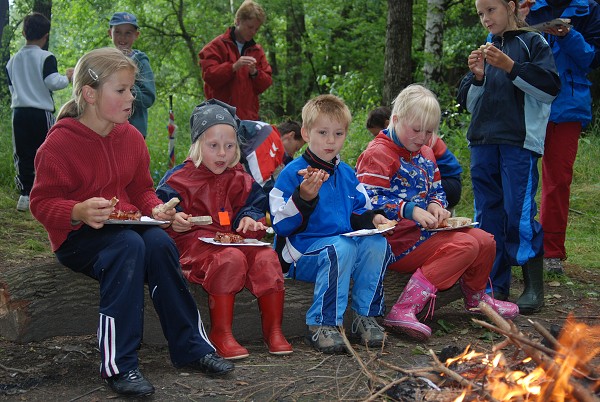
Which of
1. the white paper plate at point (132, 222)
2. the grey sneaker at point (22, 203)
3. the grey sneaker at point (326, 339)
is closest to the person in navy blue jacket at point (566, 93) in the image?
the grey sneaker at point (326, 339)

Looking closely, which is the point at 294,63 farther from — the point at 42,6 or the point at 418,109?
the point at 418,109

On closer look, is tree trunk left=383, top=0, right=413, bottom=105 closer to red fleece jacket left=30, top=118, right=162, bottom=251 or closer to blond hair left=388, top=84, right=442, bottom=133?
blond hair left=388, top=84, right=442, bottom=133

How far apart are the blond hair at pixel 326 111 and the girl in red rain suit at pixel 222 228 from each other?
0.50 m

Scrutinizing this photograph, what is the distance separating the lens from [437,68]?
460 inches

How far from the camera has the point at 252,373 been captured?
13.4 feet

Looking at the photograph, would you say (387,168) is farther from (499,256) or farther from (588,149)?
(588,149)

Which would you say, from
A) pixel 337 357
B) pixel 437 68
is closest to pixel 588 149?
pixel 437 68

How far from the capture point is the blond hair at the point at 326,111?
4.84 metres

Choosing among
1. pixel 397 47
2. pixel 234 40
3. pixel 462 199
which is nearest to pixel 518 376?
pixel 234 40

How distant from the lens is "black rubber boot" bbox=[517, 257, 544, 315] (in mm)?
5434

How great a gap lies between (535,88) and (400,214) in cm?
132

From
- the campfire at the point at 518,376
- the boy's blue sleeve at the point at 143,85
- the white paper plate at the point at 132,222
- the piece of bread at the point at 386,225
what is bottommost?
the campfire at the point at 518,376

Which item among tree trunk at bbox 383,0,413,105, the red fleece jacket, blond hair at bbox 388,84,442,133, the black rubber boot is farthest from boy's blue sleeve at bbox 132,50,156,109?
tree trunk at bbox 383,0,413,105

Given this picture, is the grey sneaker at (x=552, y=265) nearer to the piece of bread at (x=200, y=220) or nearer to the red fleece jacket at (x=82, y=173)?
the piece of bread at (x=200, y=220)
